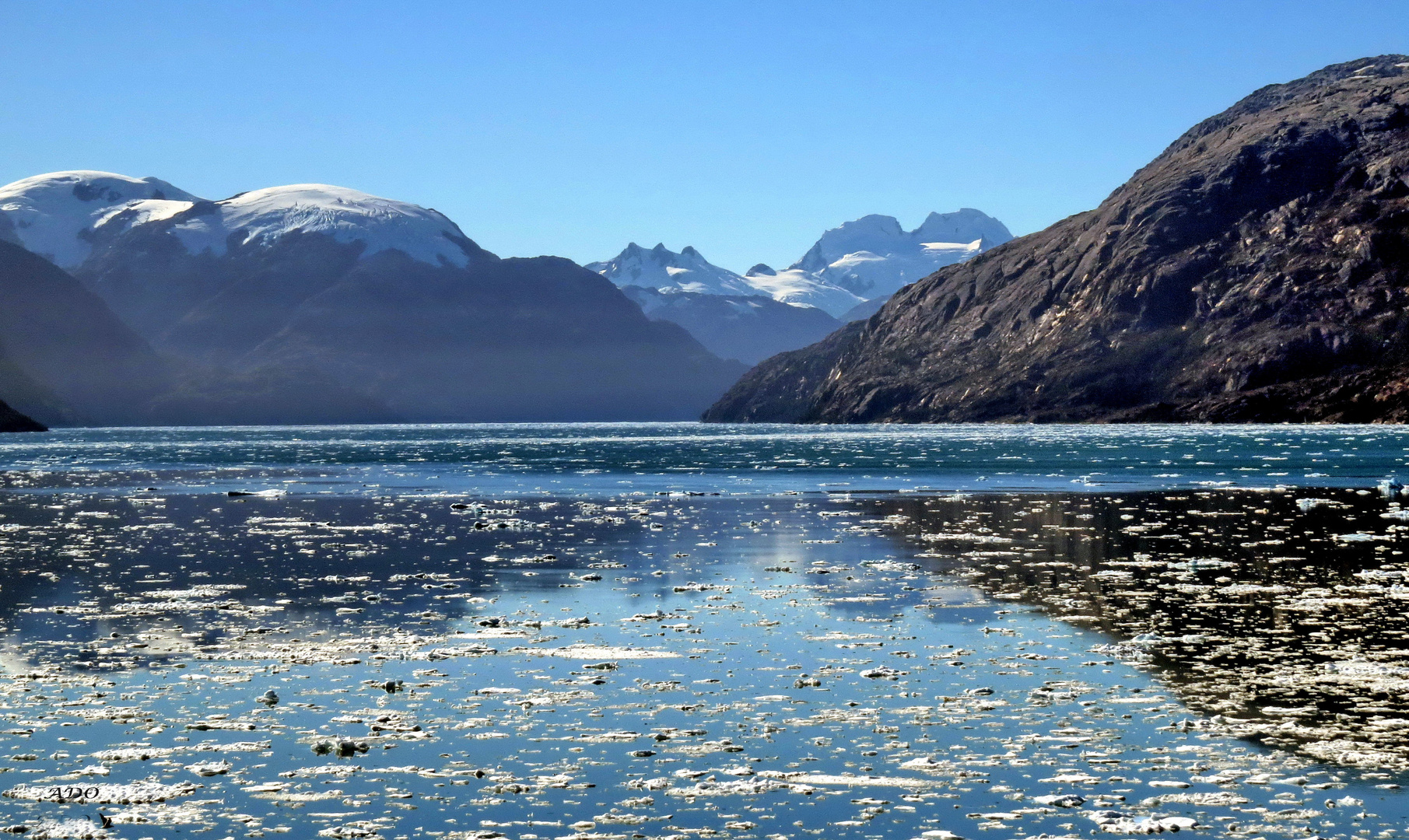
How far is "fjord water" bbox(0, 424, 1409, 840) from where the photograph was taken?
1517 cm

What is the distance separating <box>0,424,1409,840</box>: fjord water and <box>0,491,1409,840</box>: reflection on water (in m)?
0.08

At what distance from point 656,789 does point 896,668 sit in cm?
764

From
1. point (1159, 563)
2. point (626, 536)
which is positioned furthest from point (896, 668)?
point (626, 536)

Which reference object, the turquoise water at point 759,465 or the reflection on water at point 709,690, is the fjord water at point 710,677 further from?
the turquoise water at point 759,465

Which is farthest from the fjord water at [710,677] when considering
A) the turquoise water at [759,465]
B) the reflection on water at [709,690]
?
the turquoise water at [759,465]

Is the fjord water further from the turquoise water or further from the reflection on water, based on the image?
the turquoise water

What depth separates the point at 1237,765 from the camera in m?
16.3

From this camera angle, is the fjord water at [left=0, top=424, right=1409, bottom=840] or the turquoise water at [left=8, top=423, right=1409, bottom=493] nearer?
the fjord water at [left=0, top=424, right=1409, bottom=840]

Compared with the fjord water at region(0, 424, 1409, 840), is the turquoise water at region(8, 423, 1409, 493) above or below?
above

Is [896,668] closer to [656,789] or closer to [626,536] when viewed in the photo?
[656,789]

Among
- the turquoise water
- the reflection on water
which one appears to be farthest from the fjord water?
the turquoise water

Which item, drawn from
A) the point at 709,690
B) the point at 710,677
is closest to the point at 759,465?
the point at 710,677

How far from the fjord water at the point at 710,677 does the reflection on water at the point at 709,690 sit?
8 cm

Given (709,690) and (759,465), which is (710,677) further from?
(759,465)
